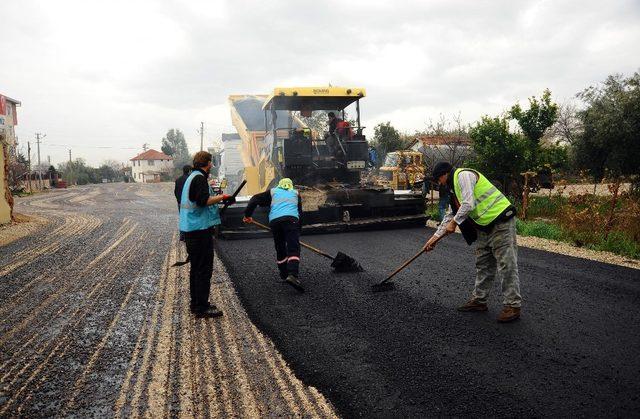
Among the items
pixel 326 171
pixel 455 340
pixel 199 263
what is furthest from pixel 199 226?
pixel 326 171

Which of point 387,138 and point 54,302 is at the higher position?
point 387,138

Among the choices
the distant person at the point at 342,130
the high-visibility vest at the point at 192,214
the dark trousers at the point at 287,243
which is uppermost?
the distant person at the point at 342,130

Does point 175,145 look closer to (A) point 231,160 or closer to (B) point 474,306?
(A) point 231,160

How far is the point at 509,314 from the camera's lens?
4.11 metres

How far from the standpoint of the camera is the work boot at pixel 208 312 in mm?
4543

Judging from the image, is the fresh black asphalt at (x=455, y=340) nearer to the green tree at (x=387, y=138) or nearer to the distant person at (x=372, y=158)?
the distant person at (x=372, y=158)

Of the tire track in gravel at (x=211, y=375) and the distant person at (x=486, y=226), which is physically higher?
the distant person at (x=486, y=226)

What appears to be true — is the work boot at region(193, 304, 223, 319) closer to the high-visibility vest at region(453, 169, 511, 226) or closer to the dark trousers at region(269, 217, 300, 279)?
the dark trousers at region(269, 217, 300, 279)

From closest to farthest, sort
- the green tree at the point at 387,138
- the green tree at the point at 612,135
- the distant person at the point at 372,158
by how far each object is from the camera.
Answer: the distant person at the point at 372,158, the green tree at the point at 612,135, the green tree at the point at 387,138

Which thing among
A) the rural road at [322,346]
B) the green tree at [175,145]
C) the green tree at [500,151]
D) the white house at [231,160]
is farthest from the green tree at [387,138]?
the green tree at [175,145]

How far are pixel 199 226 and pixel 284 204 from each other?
55.7 inches

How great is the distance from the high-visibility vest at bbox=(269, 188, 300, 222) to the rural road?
0.83 metres

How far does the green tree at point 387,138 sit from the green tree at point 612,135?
11.1 metres

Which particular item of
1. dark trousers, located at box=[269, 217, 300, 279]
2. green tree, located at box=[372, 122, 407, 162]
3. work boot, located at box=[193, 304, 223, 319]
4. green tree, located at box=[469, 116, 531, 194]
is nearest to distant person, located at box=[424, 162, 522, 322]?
dark trousers, located at box=[269, 217, 300, 279]
